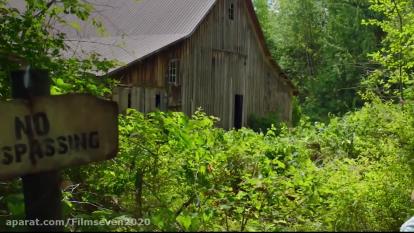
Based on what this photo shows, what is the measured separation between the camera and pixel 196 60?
67.9 feet

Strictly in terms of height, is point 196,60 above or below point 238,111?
above

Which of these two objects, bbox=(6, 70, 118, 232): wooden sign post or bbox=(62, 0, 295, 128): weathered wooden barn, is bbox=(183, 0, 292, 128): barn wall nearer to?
bbox=(62, 0, 295, 128): weathered wooden barn

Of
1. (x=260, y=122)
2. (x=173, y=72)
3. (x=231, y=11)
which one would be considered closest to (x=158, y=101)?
(x=173, y=72)

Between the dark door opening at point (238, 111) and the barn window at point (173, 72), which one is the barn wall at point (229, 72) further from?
the barn window at point (173, 72)

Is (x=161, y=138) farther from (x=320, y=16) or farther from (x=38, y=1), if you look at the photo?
(x=320, y=16)

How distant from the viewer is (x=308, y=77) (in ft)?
148

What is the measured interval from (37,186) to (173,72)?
56.5 ft

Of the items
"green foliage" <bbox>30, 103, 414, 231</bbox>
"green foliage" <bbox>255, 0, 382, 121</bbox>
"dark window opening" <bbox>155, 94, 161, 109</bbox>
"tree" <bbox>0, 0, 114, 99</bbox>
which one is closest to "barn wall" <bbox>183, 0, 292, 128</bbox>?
"dark window opening" <bbox>155, 94, 161, 109</bbox>

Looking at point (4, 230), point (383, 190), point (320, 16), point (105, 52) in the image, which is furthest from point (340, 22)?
point (4, 230)

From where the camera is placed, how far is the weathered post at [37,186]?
2.63m

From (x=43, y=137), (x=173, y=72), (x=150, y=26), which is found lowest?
(x=43, y=137)

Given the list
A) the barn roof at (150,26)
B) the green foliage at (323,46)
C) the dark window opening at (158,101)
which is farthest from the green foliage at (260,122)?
the green foliage at (323,46)

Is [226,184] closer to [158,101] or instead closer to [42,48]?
[42,48]

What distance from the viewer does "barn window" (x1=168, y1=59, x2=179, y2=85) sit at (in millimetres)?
19531
